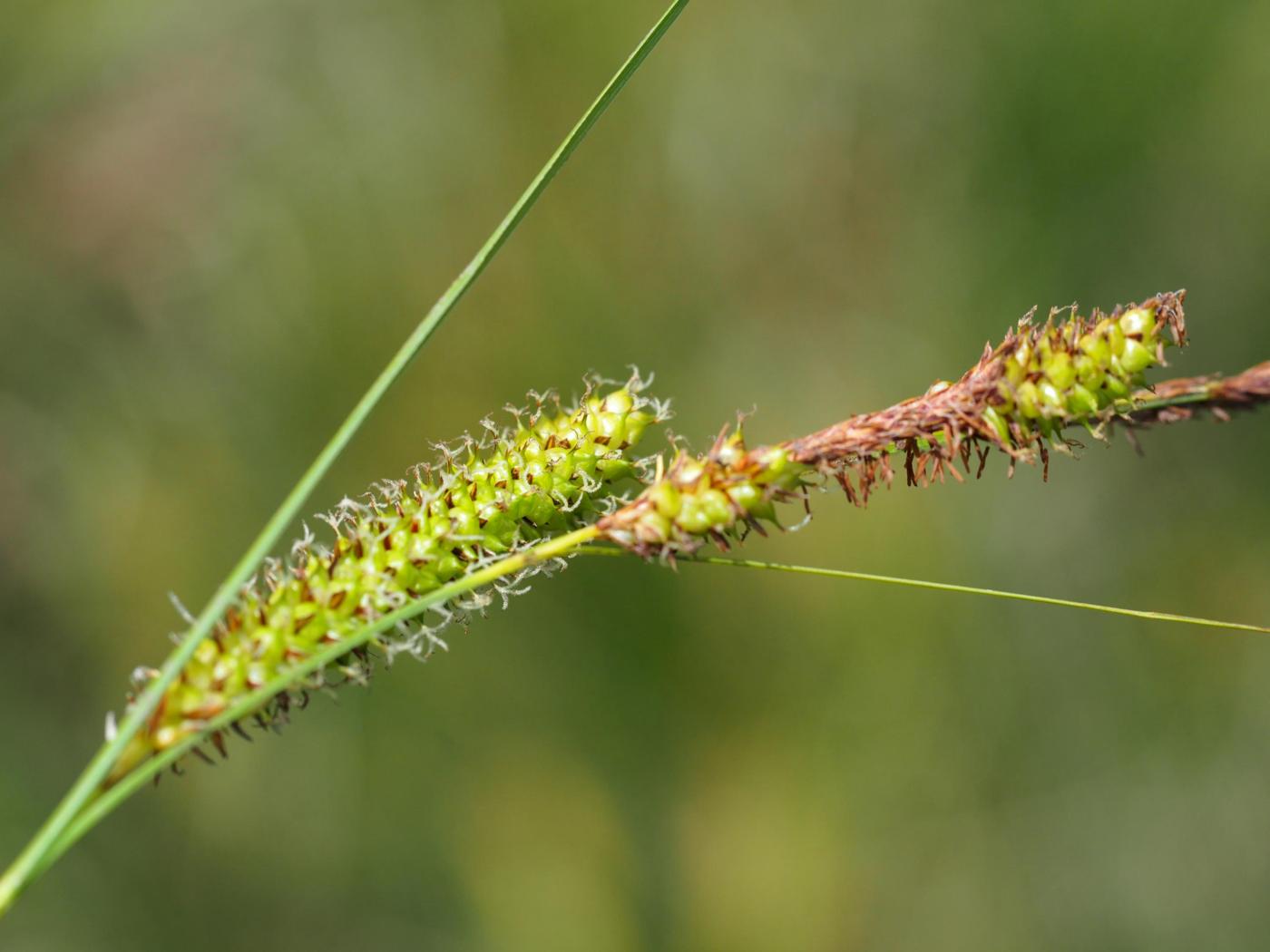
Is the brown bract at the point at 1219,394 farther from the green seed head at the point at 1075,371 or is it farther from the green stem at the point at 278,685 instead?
the green stem at the point at 278,685

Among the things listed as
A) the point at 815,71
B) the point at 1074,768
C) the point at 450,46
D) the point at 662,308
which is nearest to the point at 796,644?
the point at 1074,768

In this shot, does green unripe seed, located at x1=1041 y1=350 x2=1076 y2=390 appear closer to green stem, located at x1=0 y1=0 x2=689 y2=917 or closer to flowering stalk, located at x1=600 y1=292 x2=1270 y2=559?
flowering stalk, located at x1=600 y1=292 x2=1270 y2=559

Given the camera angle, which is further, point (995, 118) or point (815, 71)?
point (815, 71)

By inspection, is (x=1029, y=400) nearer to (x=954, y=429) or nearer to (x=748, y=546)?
(x=954, y=429)

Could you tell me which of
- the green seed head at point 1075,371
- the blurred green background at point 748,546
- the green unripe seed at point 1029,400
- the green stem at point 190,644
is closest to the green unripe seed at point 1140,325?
the green seed head at point 1075,371

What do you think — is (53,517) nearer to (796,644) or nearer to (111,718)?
(796,644)

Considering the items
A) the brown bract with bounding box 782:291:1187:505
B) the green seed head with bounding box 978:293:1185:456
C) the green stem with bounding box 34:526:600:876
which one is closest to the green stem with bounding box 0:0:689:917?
the green stem with bounding box 34:526:600:876

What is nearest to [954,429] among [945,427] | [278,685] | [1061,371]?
[945,427]
